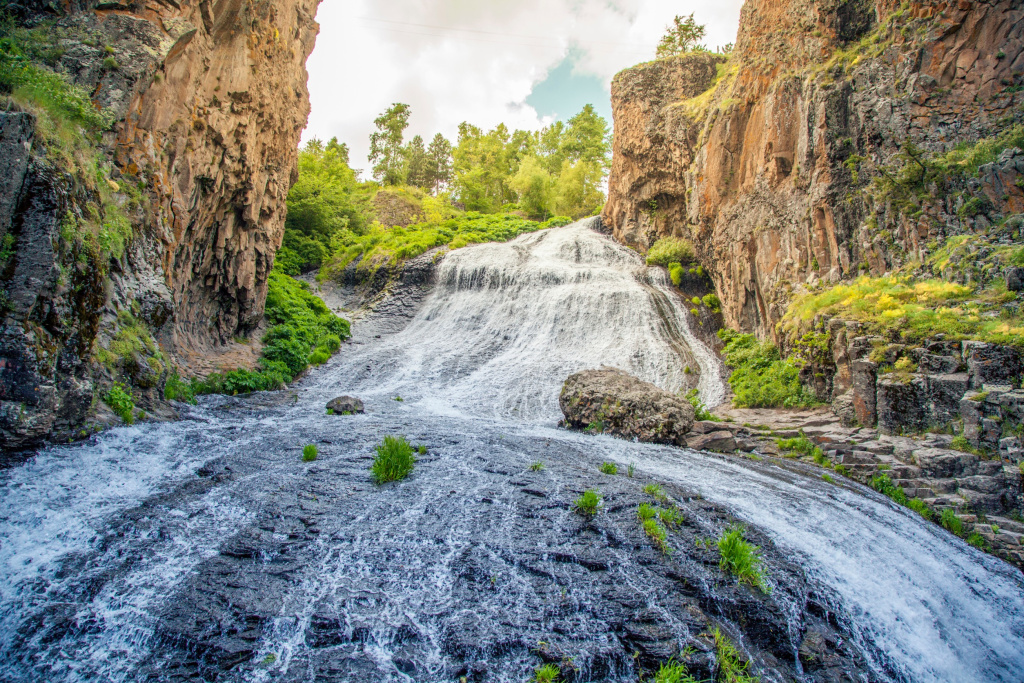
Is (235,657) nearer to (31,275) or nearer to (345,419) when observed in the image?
(31,275)

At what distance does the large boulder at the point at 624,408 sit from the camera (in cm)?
982

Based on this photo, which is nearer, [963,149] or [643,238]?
[963,149]

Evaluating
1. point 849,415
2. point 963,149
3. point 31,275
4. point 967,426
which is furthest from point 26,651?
point 963,149

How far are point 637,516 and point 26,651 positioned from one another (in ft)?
18.0

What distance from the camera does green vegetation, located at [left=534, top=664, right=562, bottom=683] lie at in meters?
3.47

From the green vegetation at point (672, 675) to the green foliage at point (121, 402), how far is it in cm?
864

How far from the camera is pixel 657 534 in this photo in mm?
5098

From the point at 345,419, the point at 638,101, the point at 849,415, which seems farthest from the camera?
the point at 638,101

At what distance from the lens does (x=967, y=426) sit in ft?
24.1

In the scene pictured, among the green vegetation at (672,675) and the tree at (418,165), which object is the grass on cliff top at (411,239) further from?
the green vegetation at (672,675)

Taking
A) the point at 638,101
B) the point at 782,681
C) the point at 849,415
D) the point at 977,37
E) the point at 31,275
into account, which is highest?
the point at 638,101

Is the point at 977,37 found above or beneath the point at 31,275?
above

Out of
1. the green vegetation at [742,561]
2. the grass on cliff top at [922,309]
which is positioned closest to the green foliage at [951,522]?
the grass on cliff top at [922,309]

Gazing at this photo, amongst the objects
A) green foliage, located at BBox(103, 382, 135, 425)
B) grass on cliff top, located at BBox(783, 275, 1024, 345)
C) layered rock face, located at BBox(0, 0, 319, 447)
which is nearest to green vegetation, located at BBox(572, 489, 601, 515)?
layered rock face, located at BBox(0, 0, 319, 447)
